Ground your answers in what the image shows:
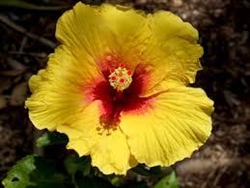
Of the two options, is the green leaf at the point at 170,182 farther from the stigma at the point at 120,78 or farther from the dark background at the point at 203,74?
the stigma at the point at 120,78

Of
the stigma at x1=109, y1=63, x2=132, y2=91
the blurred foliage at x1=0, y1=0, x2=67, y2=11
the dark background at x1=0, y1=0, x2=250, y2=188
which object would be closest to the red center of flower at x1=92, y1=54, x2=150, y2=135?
the stigma at x1=109, y1=63, x2=132, y2=91

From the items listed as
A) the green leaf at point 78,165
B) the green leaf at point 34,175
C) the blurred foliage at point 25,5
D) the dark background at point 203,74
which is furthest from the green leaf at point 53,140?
the blurred foliage at point 25,5

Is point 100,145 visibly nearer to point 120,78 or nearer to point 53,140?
point 120,78

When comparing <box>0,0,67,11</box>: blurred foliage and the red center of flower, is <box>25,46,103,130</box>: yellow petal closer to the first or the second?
the red center of flower

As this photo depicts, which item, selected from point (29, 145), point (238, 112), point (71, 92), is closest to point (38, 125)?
point (71, 92)

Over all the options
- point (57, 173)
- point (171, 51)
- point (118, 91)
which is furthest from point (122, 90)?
point (57, 173)

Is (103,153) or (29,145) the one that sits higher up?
(103,153)

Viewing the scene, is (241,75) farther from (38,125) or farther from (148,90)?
(38,125)

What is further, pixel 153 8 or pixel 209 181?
pixel 153 8
